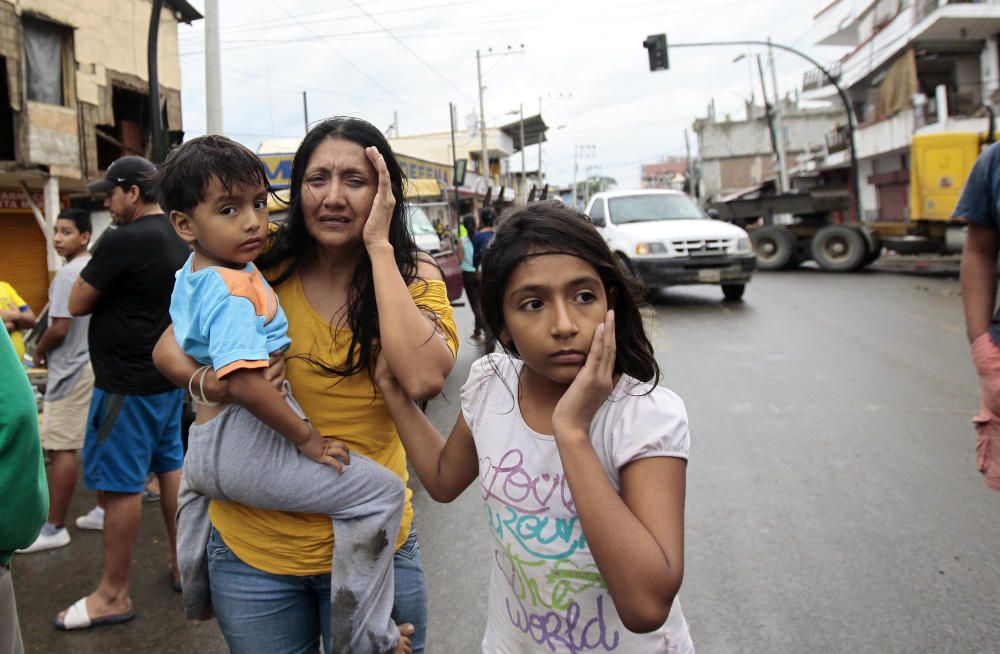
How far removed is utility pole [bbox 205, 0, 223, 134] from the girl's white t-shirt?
9.69 metres

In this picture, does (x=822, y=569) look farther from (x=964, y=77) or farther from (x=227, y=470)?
(x=964, y=77)

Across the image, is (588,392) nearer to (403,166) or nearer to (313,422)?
(313,422)

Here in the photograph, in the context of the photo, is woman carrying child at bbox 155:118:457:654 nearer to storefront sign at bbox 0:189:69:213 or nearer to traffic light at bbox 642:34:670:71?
storefront sign at bbox 0:189:69:213

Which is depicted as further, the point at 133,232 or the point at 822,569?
the point at 822,569

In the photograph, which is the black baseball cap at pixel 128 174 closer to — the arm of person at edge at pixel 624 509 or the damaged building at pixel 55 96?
the arm of person at edge at pixel 624 509

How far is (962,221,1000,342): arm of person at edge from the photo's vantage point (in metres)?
2.46

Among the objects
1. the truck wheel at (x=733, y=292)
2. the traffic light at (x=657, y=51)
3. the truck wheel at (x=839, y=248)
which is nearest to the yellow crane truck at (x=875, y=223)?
the truck wheel at (x=839, y=248)

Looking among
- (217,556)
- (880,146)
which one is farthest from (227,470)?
(880,146)

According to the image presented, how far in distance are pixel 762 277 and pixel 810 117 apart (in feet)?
154

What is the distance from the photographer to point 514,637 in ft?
5.07

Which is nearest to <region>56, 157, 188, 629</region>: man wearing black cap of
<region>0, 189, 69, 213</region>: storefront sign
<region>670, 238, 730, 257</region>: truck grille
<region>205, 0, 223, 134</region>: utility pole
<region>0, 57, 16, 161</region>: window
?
<region>205, 0, 223, 134</region>: utility pole

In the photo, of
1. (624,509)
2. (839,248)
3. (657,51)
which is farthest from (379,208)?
(657,51)

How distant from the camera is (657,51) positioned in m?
21.2

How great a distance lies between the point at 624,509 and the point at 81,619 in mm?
2936
